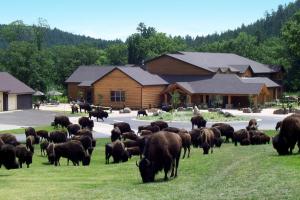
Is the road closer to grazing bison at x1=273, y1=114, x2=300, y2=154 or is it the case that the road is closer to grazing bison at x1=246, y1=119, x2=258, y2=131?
grazing bison at x1=246, y1=119, x2=258, y2=131

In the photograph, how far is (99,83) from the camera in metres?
85.9

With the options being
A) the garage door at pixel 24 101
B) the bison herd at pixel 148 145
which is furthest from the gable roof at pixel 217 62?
the bison herd at pixel 148 145

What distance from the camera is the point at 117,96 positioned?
275 feet

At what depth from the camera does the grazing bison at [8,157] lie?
1047 inches

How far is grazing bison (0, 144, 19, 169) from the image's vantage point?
87.2 ft

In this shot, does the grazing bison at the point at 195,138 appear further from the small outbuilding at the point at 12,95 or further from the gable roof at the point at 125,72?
the gable roof at the point at 125,72

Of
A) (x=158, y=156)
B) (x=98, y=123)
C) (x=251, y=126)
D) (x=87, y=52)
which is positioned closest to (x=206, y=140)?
(x=251, y=126)

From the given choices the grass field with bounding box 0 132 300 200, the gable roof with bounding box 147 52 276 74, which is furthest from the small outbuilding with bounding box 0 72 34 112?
the grass field with bounding box 0 132 300 200

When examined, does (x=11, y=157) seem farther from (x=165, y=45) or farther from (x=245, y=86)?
(x=165, y=45)

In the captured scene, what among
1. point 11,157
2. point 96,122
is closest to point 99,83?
point 96,122

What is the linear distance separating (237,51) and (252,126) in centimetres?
9533

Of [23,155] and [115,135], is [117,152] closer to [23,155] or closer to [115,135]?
[23,155]

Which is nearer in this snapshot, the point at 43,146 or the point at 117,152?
the point at 117,152

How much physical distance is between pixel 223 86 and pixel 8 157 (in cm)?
5895
